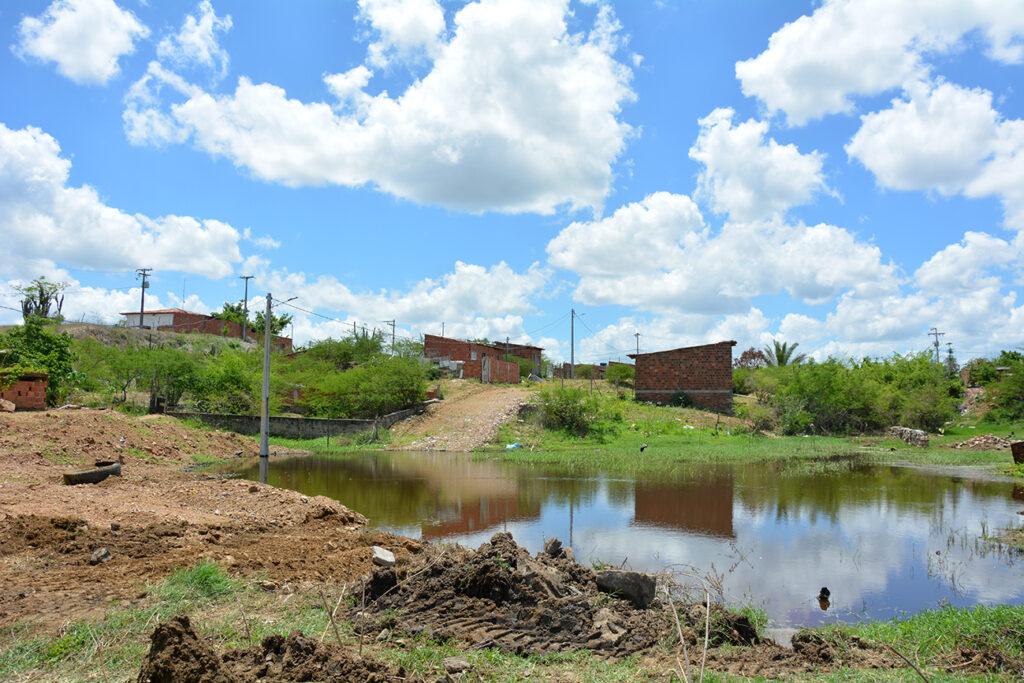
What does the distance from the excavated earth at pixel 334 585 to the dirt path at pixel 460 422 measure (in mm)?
17186

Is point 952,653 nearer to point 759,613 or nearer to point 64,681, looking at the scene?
point 759,613

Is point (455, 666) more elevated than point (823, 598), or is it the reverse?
point (455, 666)

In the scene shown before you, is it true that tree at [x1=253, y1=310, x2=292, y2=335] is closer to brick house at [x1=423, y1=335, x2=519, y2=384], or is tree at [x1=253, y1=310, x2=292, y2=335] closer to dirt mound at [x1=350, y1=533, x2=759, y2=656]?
brick house at [x1=423, y1=335, x2=519, y2=384]

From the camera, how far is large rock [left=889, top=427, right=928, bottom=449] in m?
30.2

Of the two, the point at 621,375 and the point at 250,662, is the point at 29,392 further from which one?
the point at 621,375

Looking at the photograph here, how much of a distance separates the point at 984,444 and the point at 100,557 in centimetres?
3369

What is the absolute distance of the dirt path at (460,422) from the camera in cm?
2989

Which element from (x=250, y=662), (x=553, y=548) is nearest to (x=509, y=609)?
(x=553, y=548)

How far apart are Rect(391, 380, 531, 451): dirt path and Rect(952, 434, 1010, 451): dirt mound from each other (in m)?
20.9

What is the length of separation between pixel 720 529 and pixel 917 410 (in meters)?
29.8

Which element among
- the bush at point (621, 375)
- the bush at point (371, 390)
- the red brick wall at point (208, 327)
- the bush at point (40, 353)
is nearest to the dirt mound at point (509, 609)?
the bush at point (40, 353)

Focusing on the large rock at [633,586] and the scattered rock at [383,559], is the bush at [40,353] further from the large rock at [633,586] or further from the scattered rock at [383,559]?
the large rock at [633,586]

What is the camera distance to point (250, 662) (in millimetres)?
5055

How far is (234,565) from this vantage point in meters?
8.05
